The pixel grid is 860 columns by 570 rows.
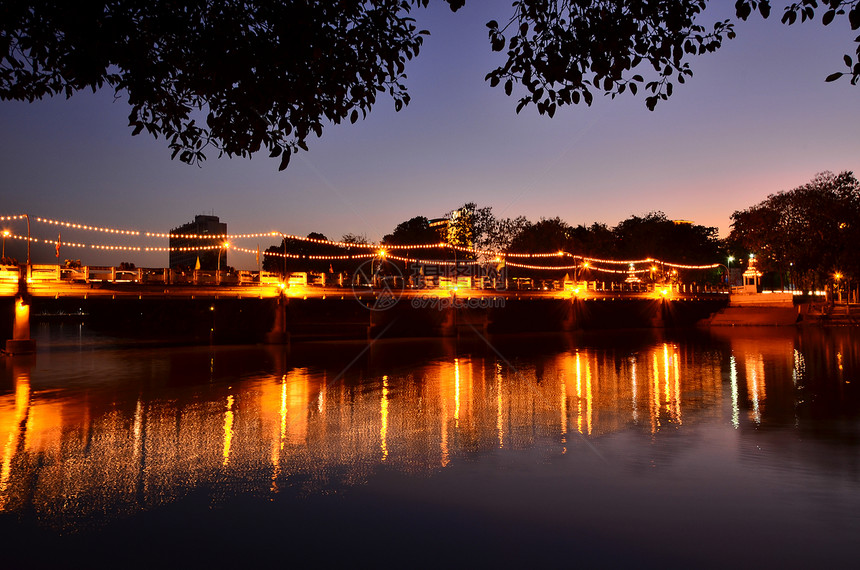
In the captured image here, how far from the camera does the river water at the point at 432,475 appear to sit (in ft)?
19.9

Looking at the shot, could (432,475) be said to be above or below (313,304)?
below

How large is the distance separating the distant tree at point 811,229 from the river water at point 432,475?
47.2m

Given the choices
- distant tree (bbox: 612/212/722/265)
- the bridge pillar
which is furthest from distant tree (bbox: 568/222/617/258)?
the bridge pillar

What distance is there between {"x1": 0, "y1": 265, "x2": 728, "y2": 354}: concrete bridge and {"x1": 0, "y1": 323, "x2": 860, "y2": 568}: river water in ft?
58.2

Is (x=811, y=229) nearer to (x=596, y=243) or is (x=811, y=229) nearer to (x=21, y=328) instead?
(x=596, y=243)

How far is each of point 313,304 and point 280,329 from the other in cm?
1899

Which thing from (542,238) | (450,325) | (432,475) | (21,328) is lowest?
(432,475)

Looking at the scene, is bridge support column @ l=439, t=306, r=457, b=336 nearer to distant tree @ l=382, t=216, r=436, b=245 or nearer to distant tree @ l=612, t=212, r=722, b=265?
distant tree @ l=382, t=216, r=436, b=245

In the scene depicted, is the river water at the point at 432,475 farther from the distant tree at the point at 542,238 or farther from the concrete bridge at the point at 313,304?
the distant tree at the point at 542,238

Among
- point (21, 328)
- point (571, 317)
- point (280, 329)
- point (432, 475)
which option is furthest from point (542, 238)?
point (432, 475)

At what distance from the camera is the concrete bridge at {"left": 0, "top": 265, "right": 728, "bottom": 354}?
3456 cm

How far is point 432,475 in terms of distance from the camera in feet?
27.9

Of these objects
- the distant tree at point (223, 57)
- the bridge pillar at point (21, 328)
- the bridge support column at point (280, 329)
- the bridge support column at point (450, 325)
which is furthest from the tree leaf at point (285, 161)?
the bridge support column at point (450, 325)

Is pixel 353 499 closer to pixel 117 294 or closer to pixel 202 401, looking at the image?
pixel 202 401
